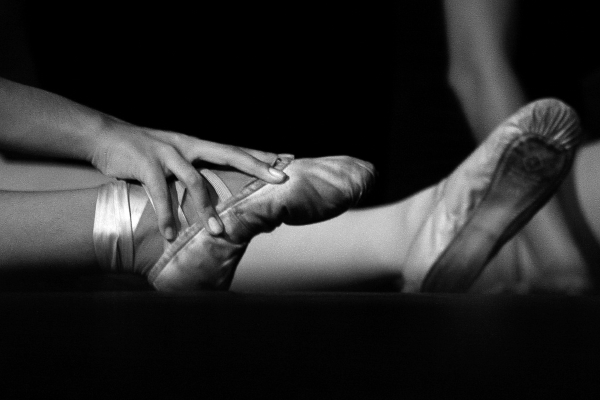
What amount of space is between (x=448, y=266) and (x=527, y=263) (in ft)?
0.86

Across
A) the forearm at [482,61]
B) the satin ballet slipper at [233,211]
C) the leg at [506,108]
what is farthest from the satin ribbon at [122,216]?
the forearm at [482,61]

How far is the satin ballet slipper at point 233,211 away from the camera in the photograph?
1.57 feet

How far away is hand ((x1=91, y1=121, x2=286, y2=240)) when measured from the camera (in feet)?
1.57

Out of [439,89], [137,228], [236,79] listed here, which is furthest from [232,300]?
[439,89]

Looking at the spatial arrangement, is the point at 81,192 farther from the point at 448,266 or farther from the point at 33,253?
the point at 448,266

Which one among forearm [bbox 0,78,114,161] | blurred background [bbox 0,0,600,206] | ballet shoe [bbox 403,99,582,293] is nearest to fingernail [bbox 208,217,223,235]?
forearm [bbox 0,78,114,161]

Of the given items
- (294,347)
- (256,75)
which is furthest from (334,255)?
(294,347)

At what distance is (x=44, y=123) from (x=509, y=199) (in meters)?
0.39

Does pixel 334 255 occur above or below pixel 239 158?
below

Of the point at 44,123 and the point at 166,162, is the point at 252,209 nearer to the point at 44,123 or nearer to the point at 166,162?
the point at 166,162

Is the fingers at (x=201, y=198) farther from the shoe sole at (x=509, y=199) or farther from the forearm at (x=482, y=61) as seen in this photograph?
the forearm at (x=482, y=61)

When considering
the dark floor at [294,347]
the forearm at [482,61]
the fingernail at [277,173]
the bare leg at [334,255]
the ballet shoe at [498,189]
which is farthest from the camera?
the forearm at [482,61]

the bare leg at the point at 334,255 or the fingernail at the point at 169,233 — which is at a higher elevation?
the fingernail at the point at 169,233

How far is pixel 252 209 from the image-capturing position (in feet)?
1.57
